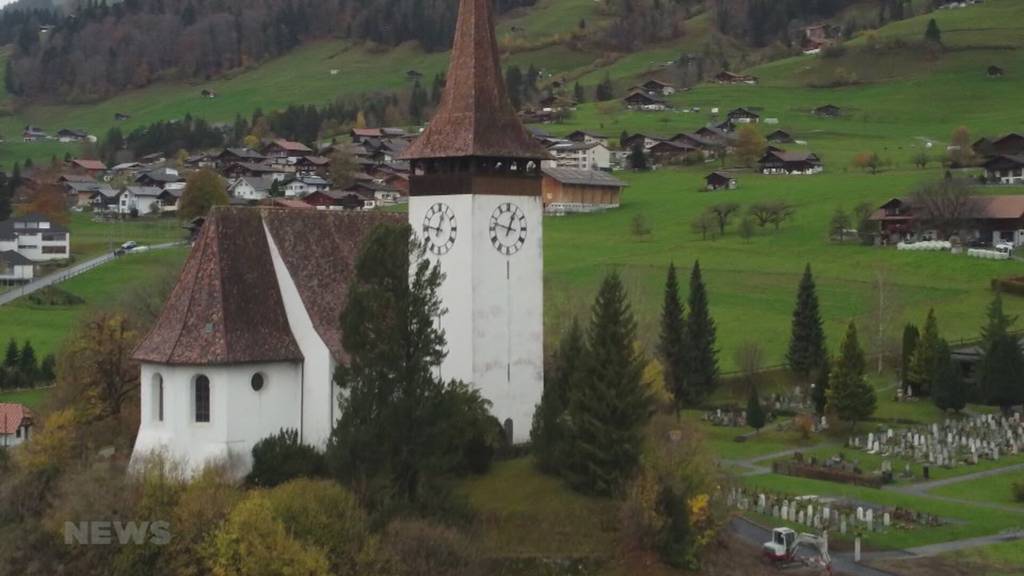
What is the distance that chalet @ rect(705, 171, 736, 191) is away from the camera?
410 ft

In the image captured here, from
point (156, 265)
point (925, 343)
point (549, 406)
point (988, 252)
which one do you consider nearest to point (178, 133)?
point (156, 265)

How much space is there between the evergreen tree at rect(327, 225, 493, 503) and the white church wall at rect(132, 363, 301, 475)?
512cm

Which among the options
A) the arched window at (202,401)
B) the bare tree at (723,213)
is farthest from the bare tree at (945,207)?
the arched window at (202,401)

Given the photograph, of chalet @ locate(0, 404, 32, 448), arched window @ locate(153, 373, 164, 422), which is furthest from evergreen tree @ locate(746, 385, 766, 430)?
chalet @ locate(0, 404, 32, 448)

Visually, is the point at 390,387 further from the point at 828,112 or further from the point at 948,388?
the point at 828,112

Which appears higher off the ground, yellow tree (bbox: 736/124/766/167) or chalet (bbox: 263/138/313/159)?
chalet (bbox: 263/138/313/159)

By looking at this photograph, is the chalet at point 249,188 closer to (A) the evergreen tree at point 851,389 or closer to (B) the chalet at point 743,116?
(B) the chalet at point 743,116

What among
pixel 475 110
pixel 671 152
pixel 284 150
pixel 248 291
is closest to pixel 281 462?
pixel 248 291

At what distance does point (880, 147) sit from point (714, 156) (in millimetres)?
17561

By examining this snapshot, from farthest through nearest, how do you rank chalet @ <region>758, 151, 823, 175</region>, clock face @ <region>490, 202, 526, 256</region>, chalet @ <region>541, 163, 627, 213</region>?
chalet @ <region>758, 151, 823, 175</region>, chalet @ <region>541, 163, 627, 213</region>, clock face @ <region>490, 202, 526, 256</region>

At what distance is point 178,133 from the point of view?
191 metres

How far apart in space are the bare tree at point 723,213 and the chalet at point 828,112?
68.0 metres

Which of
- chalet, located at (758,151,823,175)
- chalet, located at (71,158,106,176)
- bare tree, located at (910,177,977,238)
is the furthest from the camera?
chalet, located at (71,158,106,176)

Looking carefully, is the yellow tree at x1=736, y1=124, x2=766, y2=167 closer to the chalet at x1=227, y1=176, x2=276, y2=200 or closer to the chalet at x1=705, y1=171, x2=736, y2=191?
the chalet at x1=705, y1=171, x2=736, y2=191
